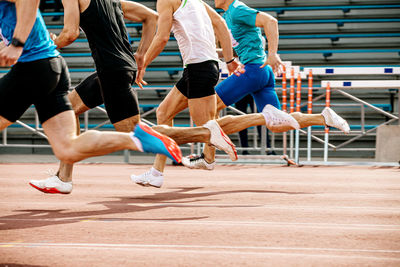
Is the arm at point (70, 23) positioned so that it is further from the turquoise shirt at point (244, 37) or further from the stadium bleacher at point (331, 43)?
the stadium bleacher at point (331, 43)

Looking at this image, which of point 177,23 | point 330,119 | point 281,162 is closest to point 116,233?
point 177,23

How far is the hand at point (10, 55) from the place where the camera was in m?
2.88

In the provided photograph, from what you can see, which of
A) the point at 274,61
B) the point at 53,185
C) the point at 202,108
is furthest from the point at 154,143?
the point at 274,61

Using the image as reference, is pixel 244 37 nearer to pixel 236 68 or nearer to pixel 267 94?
pixel 236 68

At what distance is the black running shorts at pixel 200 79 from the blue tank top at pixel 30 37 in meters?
1.75

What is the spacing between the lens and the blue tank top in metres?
3.11

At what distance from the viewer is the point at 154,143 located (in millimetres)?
3102

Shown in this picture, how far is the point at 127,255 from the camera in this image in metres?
2.58

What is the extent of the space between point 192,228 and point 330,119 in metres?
3.14

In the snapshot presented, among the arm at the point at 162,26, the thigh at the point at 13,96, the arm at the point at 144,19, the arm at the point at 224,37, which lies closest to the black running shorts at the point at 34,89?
the thigh at the point at 13,96

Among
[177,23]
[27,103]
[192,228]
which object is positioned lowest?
[192,228]

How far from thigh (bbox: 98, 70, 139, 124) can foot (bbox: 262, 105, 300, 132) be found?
6.03ft

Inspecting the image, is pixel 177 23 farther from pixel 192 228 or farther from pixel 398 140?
pixel 398 140

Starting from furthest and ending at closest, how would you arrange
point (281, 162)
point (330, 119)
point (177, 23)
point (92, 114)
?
point (92, 114) < point (281, 162) < point (330, 119) < point (177, 23)
